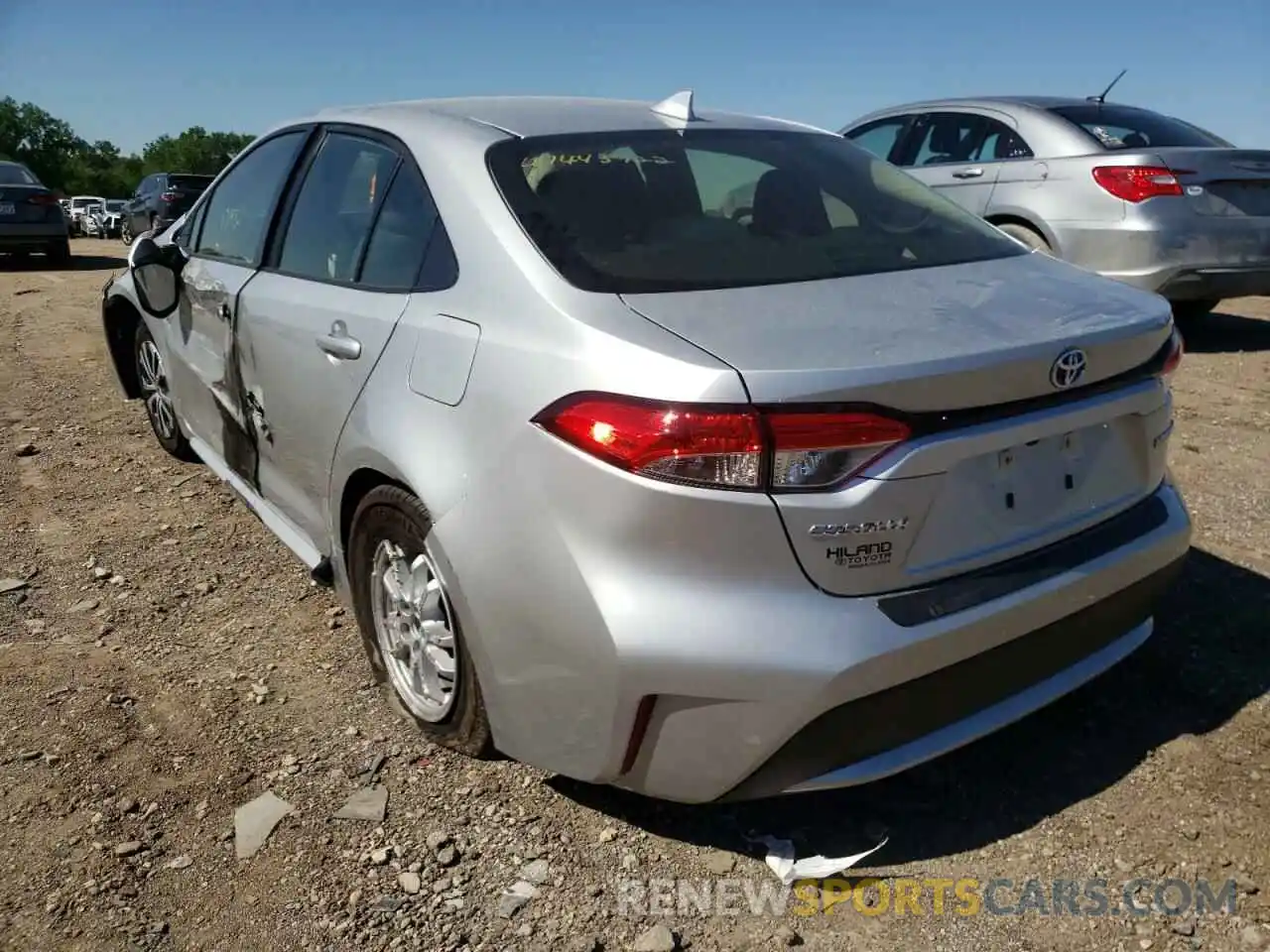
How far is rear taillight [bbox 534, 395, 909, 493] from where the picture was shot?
1.86 m

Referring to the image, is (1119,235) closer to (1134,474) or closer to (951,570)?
(1134,474)

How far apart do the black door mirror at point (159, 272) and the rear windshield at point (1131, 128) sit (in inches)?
212

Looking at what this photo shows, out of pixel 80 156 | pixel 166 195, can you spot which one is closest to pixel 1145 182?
pixel 166 195

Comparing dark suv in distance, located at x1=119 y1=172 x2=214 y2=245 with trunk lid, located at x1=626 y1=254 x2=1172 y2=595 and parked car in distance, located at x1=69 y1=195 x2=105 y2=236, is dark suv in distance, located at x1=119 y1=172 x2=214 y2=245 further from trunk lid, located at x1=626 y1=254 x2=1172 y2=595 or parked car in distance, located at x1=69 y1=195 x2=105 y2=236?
trunk lid, located at x1=626 y1=254 x2=1172 y2=595

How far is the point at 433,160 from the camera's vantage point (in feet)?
8.72

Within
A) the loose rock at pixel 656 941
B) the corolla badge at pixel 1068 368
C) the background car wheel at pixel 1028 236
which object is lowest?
the loose rock at pixel 656 941

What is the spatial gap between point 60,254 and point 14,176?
4.02ft

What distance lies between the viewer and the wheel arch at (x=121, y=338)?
5164 mm

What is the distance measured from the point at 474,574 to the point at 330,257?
1323 mm

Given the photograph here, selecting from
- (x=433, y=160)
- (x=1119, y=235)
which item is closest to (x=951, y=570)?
(x=433, y=160)

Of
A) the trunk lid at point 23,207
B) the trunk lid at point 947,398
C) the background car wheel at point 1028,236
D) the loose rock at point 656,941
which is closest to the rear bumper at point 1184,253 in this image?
the background car wheel at point 1028,236

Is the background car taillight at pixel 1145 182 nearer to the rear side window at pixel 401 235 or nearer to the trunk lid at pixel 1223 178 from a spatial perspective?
the trunk lid at pixel 1223 178

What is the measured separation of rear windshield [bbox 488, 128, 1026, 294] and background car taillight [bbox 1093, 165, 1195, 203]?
375 cm

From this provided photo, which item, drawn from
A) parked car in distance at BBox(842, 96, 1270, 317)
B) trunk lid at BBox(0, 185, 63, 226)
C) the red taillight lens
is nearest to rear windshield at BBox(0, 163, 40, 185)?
trunk lid at BBox(0, 185, 63, 226)
